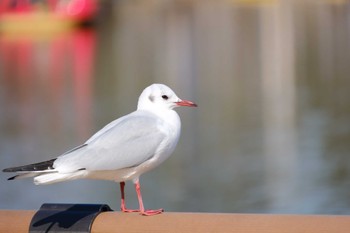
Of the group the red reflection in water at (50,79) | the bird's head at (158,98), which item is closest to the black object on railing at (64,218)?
the bird's head at (158,98)

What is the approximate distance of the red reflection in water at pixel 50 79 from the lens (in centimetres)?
736

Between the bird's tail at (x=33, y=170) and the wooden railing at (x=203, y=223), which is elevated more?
the bird's tail at (x=33, y=170)

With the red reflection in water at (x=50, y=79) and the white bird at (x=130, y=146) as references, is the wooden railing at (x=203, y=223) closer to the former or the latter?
the white bird at (x=130, y=146)

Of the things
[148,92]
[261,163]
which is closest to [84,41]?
[261,163]

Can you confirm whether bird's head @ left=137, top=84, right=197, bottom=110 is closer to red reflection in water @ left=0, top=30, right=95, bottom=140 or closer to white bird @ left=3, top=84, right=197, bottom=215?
white bird @ left=3, top=84, right=197, bottom=215

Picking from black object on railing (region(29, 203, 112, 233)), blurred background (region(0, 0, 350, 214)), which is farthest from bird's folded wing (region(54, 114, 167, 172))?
blurred background (region(0, 0, 350, 214))

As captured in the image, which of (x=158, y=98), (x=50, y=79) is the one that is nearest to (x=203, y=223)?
(x=158, y=98)

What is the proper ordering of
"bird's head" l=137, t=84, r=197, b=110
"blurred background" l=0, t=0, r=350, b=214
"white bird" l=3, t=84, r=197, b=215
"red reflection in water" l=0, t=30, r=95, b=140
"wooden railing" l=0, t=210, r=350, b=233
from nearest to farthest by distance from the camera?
"wooden railing" l=0, t=210, r=350, b=233 < "white bird" l=3, t=84, r=197, b=215 < "bird's head" l=137, t=84, r=197, b=110 < "blurred background" l=0, t=0, r=350, b=214 < "red reflection in water" l=0, t=30, r=95, b=140

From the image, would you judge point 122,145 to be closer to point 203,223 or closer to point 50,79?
point 203,223

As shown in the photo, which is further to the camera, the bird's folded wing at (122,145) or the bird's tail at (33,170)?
the bird's folded wing at (122,145)

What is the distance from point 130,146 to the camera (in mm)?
1596

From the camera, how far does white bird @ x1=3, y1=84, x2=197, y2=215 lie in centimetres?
151

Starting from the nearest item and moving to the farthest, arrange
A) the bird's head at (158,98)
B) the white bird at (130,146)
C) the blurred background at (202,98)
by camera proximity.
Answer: the white bird at (130,146)
the bird's head at (158,98)
the blurred background at (202,98)

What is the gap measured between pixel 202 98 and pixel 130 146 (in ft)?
21.0
